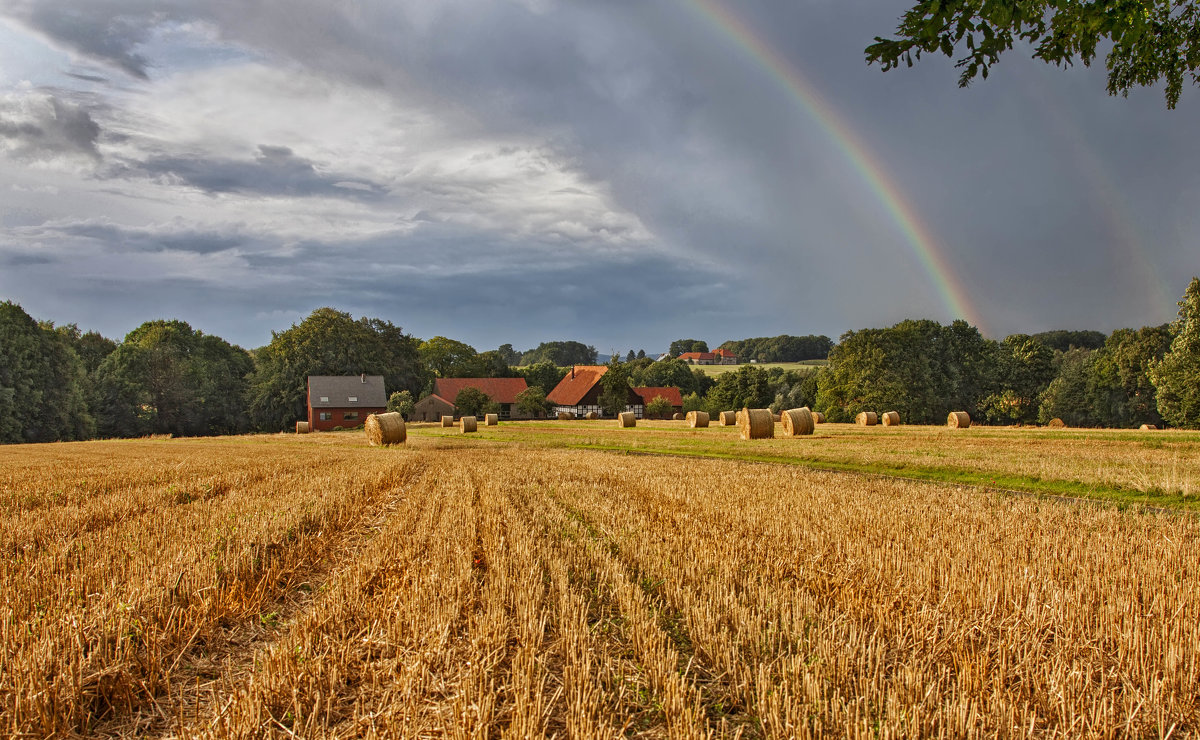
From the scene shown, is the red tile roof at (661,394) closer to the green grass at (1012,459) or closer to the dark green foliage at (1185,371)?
the dark green foliage at (1185,371)

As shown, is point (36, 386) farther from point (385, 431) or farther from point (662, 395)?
point (662, 395)

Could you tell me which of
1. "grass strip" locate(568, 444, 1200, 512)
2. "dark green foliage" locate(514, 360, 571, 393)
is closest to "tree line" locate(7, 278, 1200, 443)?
"dark green foliage" locate(514, 360, 571, 393)

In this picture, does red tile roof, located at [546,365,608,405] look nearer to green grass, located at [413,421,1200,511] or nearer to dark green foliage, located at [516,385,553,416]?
dark green foliage, located at [516,385,553,416]

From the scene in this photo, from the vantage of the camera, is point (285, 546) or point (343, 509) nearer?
point (285, 546)

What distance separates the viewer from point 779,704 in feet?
13.7

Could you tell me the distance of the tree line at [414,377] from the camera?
221ft

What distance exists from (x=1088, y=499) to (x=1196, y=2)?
32.5 ft

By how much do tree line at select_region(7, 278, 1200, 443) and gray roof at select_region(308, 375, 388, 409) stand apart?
4.48 m

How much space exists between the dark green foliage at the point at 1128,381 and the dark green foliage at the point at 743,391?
38499 millimetres

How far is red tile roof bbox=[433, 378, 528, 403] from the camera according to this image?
103 meters

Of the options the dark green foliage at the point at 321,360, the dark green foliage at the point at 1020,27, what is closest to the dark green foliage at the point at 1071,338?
the dark green foliage at the point at 321,360

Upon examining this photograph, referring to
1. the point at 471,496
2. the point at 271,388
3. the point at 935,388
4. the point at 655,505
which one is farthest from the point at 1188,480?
the point at 271,388

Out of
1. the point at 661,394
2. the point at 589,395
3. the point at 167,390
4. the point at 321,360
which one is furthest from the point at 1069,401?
the point at 167,390

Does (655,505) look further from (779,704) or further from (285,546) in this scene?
(779,704)
